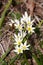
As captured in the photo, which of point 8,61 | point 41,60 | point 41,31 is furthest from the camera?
point 41,31

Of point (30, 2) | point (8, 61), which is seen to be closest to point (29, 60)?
point (8, 61)

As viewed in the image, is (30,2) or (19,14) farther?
(30,2)

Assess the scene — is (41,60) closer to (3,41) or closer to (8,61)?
(8,61)

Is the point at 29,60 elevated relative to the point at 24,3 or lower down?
lower down

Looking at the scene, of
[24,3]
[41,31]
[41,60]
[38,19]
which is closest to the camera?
[41,60]

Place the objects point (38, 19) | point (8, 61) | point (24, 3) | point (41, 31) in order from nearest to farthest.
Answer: point (8, 61)
point (41, 31)
point (38, 19)
point (24, 3)

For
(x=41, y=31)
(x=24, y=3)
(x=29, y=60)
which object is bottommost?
(x=29, y=60)

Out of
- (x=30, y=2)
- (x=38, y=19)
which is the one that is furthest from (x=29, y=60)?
(x=30, y=2)

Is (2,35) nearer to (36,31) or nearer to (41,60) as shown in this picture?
(36,31)

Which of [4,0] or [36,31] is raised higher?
[4,0]
